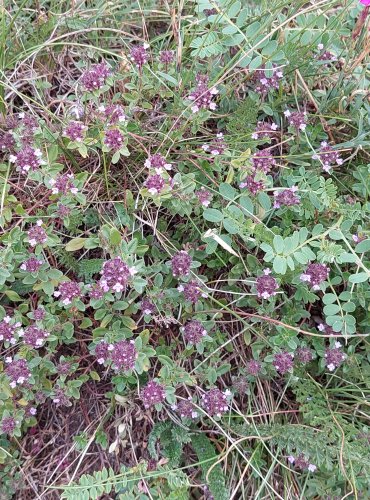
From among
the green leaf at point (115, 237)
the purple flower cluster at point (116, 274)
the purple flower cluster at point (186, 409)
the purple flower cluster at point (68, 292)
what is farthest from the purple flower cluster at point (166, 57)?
the purple flower cluster at point (186, 409)

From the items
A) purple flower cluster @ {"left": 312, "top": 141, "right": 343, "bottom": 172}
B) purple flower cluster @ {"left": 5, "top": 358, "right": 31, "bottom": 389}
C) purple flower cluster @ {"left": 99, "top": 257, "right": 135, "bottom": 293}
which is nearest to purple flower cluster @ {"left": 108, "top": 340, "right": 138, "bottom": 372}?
purple flower cluster @ {"left": 99, "top": 257, "right": 135, "bottom": 293}

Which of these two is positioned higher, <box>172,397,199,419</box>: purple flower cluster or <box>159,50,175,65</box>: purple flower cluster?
<box>159,50,175,65</box>: purple flower cluster

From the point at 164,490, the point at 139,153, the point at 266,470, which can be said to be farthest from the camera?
the point at 139,153

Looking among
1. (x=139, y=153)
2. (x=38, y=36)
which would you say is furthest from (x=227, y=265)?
(x=38, y=36)

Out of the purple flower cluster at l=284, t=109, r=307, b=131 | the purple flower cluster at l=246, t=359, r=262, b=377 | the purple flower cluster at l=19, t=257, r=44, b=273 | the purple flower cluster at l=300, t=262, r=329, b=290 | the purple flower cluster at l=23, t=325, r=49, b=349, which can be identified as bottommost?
the purple flower cluster at l=246, t=359, r=262, b=377

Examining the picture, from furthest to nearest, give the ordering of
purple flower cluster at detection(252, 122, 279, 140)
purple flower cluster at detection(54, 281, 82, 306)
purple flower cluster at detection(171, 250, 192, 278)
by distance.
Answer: purple flower cluster at detection(252, 122, 279, 140) → purple flower cluster at detection(171, 250, 192, 278) → purple flower cluster at detection(54, 281, 82, 306)

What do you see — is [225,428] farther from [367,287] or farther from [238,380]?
[367,287]

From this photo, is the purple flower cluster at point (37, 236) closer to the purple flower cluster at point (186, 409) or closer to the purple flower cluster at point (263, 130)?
the purple flower cluster at point (186, 409)

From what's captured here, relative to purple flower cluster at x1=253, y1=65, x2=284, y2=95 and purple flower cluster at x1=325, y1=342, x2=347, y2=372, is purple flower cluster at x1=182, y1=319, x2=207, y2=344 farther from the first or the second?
purple flower cluster at x1=253, y1=65, x2=284, y2=95
